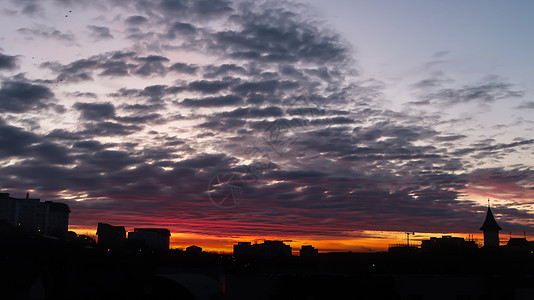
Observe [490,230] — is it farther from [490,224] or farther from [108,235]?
[108,235]

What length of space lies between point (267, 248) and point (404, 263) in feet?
276

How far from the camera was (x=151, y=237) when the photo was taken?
167m

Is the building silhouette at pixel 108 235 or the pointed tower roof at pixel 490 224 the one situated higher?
the pointed tower roof at pixel 490 224

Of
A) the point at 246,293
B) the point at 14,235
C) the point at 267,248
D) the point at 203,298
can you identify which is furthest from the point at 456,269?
the point at 267,248

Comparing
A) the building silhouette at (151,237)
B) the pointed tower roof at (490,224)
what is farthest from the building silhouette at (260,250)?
the pointed tower roof at (490,224)

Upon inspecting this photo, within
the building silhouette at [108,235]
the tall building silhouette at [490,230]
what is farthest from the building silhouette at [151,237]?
the tall building silhouette at [490,230]

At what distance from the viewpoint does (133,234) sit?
561 ft

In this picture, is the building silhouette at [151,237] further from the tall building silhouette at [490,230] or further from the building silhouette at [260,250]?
the tall building silhouette at [490,230]

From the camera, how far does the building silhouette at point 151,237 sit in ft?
535

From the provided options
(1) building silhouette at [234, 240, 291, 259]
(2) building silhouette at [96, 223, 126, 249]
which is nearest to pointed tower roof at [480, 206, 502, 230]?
(1) building silhouette at [234, 240, 291, 259]

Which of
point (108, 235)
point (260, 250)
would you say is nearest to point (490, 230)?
point (260, 250)

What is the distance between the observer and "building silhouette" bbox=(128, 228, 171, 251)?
163 meters

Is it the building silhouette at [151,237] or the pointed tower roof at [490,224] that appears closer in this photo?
the building silhouette at [151,237]

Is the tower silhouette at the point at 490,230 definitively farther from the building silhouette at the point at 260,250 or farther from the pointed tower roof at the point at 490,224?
the building silhouette at the point at 260,250
